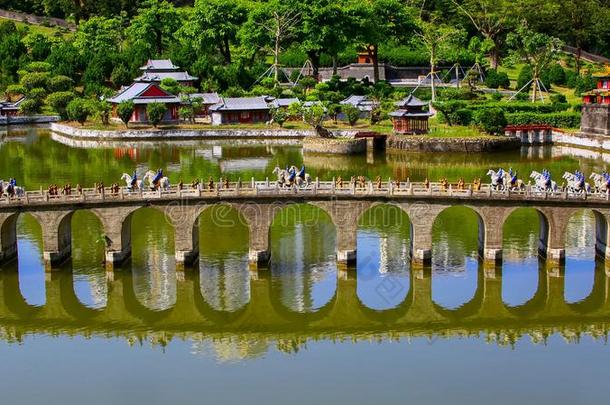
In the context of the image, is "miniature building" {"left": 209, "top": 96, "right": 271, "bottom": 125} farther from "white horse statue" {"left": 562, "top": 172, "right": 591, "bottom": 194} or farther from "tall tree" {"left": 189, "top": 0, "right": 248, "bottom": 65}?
"white horse statue" {"left": 562, "top": 172, "right": 591, "bottom": 194}

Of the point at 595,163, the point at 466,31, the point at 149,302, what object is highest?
the point at 466,31

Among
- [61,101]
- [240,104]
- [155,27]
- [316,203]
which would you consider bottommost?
[316,203]

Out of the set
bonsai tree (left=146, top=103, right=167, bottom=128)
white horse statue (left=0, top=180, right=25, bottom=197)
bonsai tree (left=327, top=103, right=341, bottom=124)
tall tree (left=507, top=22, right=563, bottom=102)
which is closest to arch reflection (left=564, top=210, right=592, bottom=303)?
white horse statue (left=0, top=180, right=25, bottom=197)

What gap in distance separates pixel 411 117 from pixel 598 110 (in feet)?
78.0

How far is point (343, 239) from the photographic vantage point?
5844 cm

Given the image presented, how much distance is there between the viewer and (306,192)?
5856 centimetres

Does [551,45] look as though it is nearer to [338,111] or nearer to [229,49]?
[338,111]

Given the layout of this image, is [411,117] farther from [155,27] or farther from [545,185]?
[545,185]

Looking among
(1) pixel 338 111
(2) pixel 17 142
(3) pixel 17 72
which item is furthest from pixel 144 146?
(3) pixel 17 72

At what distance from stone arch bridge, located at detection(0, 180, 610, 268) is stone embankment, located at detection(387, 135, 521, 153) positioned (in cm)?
5606

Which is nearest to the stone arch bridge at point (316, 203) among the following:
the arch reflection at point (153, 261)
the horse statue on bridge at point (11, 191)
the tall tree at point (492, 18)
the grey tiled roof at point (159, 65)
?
the horse statue on bridge at point (11, 191)

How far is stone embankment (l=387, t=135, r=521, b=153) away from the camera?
375ft

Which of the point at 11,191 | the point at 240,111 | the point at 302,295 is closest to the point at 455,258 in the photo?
the point at 302,295

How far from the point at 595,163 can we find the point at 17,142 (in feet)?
246
